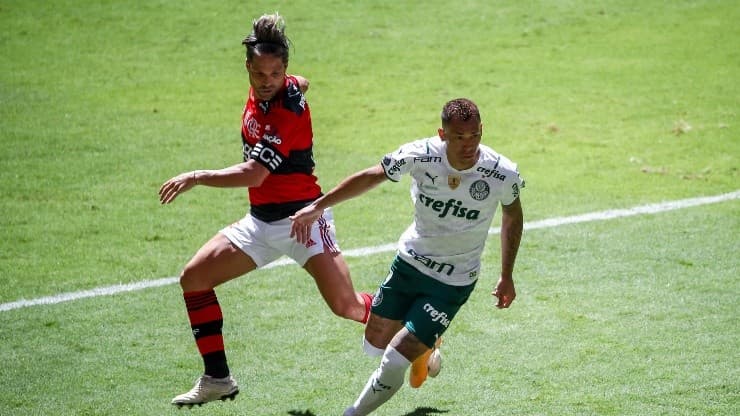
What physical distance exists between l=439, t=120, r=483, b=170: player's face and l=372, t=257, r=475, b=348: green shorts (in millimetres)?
881

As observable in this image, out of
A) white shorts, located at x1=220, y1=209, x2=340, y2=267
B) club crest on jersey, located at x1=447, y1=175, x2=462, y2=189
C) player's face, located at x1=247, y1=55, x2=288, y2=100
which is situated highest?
player's face, located at x1=247, y1=55, x2=288, y2=100

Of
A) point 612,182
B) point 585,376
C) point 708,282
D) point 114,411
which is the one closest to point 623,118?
point 612,182

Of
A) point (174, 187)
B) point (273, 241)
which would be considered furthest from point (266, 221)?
point (174, 187)

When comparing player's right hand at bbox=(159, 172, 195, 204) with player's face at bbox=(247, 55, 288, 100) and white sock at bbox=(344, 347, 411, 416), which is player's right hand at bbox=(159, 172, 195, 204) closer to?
player's face at bbox=(247, 55, 288, 100)

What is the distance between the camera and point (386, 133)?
15445 mm

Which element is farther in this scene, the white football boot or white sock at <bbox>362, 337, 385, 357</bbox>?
the white football boot

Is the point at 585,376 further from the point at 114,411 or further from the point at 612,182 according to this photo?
the point at 612,182

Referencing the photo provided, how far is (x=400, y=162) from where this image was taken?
24.2 ft

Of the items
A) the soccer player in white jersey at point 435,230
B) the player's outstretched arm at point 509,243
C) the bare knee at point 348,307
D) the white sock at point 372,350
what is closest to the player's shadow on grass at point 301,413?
the soccer player in white jersey at point 435,230

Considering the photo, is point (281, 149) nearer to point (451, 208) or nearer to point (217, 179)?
point (217, 179)

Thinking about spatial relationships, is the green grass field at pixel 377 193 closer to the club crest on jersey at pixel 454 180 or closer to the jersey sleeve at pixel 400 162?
the club crest on jersey at pixel 454 180

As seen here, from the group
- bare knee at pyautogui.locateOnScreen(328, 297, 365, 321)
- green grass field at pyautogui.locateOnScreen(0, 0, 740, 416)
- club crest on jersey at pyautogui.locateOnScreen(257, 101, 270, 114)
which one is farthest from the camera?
green grass field at pyautogui.locateOnScreen(0, 0, 740, 416)

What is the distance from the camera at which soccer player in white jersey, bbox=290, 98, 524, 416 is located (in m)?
7.38

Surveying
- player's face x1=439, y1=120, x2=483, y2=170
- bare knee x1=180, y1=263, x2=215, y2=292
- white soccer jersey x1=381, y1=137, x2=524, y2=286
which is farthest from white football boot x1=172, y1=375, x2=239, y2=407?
player's face x1=439, y1=120, x2=483, y2=170
